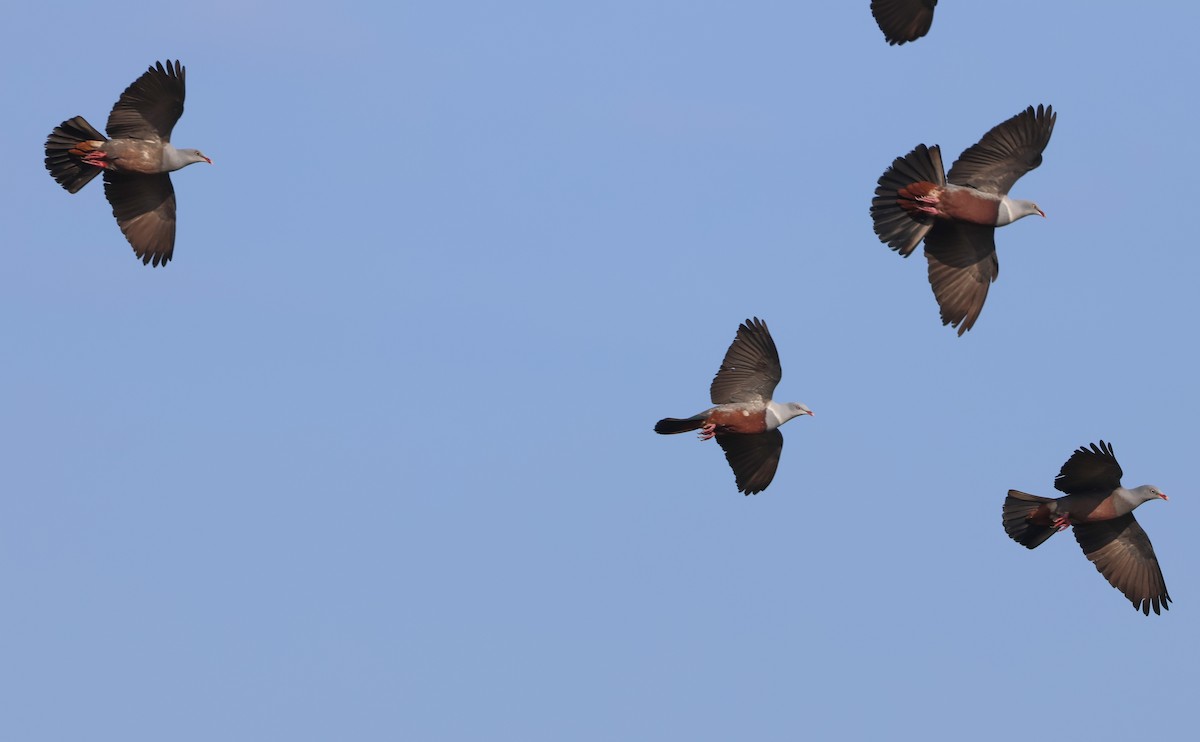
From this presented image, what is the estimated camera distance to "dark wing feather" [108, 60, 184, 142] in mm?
26734

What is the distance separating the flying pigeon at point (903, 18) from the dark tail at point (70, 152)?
858 centimetres

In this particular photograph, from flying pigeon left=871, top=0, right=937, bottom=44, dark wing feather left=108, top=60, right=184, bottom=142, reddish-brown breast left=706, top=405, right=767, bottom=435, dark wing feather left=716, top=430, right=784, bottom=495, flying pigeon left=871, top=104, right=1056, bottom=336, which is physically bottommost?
dark wing feather left=716, top=430, right=784, bottom=495

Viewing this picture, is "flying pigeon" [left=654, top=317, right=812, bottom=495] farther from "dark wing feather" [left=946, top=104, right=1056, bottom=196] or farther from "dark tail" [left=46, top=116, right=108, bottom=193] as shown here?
"dark tail" [left=46, top=116, right=108, bottom=193]

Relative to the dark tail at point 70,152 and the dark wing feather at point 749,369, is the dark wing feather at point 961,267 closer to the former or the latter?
the dark wing feather at point 749,369

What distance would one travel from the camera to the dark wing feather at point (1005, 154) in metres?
26.0

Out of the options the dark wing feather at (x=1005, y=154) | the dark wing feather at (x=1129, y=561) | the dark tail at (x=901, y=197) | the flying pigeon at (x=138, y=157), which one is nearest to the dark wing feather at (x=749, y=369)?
the dark tail at (x=901, y=197)

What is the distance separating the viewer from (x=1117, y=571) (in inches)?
1095

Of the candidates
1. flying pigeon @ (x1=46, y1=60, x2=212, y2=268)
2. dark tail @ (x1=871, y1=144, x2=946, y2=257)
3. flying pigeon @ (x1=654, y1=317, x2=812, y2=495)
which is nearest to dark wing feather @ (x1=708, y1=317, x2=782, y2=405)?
flying pigeon @ (x1=654, y1=317, x2=812, y2=495)

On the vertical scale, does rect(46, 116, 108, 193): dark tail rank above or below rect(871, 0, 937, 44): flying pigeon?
below

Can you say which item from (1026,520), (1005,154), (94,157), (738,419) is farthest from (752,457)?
(94,157)

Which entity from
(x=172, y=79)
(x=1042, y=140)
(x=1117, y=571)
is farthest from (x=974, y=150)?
(x=172, y=79)

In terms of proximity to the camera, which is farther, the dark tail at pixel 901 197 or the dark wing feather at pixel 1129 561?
the dark wing feather at pixel 1129 561

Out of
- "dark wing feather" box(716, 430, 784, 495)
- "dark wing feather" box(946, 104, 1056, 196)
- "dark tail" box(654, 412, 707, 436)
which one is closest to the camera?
"dark wing feather" box(946, 104, 1056, 196)

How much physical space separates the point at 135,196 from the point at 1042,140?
10012 mm
